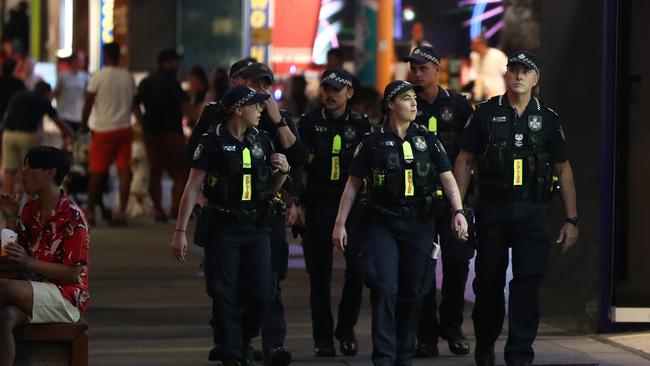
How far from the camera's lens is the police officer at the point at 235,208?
9578 mm

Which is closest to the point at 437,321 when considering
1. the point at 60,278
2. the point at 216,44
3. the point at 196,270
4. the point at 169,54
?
the point at 60,278

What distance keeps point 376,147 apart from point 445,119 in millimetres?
1316

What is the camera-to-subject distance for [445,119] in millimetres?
10672

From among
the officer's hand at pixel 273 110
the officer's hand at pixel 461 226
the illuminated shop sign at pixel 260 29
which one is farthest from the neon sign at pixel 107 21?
the officer's hand at pixel 461 226

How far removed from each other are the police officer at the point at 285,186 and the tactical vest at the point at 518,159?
1209 mm

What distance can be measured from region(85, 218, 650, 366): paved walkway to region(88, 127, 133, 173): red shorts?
5.34 ft

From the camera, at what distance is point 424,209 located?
31.1 feet

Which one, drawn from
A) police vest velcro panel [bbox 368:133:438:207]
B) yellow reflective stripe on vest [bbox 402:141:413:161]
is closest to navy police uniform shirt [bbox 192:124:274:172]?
police vest velcro panel [bbox 368:133:438:207]

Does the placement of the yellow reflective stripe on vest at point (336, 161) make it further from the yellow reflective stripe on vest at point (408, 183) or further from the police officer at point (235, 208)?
the yellow reflective stripe on vest at point (408, 183)

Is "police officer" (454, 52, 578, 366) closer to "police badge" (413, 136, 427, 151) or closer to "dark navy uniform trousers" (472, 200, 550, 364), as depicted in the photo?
"dark navy uniform trousers" (472, 200, 550, 364)

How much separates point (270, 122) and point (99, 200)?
9.81m

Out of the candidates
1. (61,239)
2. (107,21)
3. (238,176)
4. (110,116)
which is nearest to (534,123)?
(238,176)

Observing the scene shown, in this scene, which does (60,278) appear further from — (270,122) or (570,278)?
(570,278)

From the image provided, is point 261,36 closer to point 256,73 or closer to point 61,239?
point 256,73
